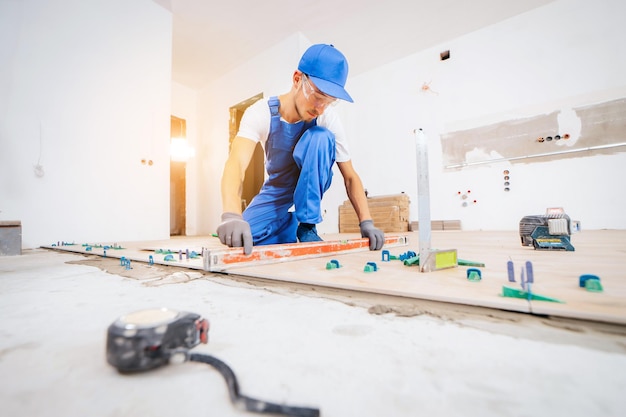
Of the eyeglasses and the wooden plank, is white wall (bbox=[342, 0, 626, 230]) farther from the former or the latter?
the eyeglasses

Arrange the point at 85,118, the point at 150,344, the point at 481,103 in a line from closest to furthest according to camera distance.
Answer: the point at 150,344, the point at 85,118, the point at 481,103

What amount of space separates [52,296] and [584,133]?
5.37m

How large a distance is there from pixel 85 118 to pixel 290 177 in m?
2.85

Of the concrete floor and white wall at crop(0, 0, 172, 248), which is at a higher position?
white wall at crop(0, 0, 172, 248)

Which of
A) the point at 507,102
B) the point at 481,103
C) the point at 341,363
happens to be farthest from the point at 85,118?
the point at 507,102

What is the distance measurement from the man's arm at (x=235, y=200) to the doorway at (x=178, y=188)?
4776mm

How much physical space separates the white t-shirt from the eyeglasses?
0.24 meters

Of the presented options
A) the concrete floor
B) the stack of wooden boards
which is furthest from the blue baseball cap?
the stack of wooden boards

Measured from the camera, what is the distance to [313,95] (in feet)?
4.97

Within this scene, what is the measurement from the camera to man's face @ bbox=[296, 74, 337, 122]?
1.50 metres

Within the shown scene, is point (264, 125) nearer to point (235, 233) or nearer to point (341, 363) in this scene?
point (235, 233)

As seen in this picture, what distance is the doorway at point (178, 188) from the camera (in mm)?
5836

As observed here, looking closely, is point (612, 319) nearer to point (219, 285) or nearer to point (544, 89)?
point (219, 285)

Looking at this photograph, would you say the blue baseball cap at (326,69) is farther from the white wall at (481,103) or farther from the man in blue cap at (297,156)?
the white wall at (481,103)
